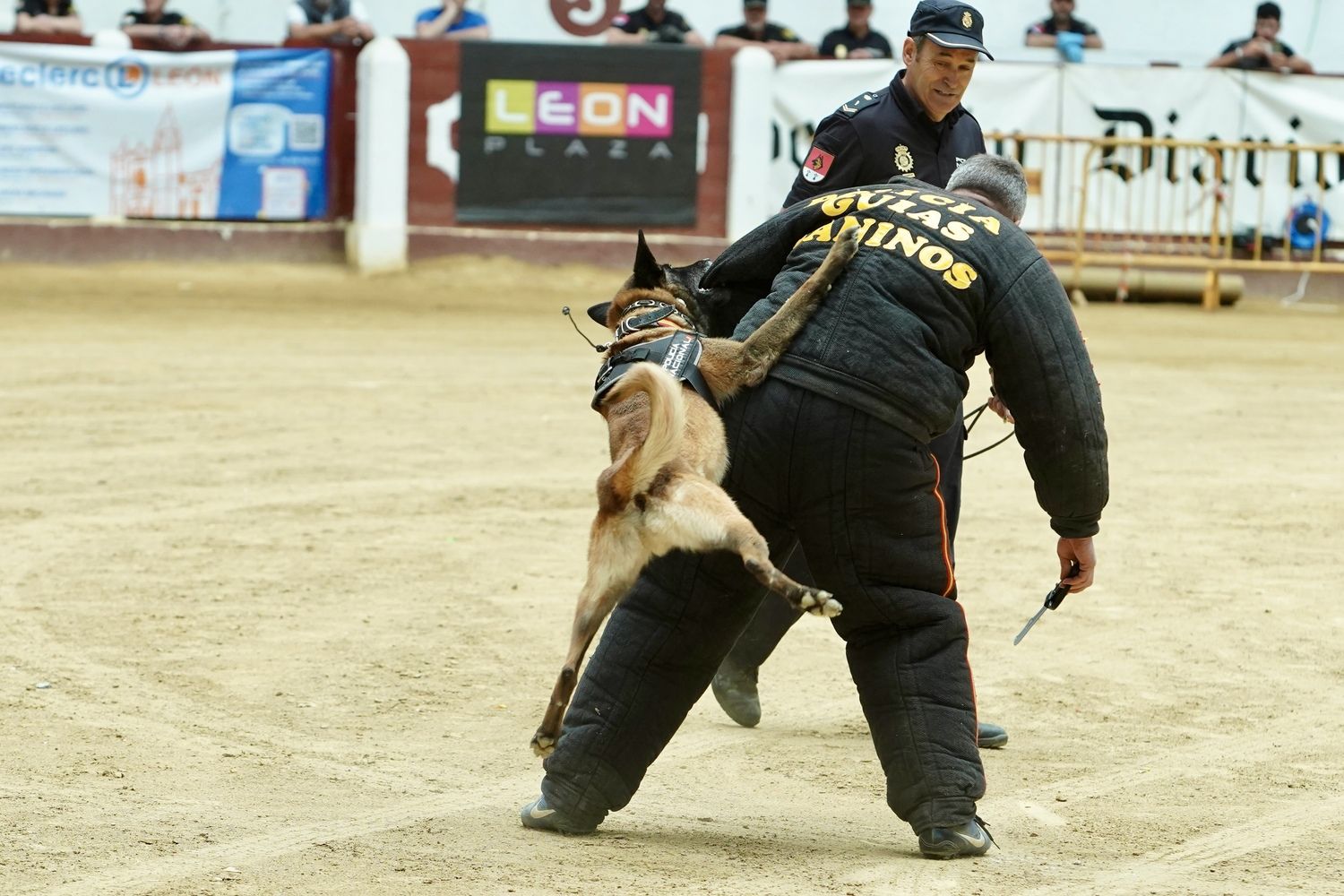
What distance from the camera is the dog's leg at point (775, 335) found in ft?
13.2

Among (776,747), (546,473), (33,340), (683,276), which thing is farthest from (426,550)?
(33,340)

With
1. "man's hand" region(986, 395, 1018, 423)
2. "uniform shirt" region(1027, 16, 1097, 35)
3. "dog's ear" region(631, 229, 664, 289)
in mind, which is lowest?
"man's hand" region(986, 395, 1018, 423)

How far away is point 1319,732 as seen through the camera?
5.13 metres

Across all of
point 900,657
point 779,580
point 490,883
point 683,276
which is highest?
point 683,276

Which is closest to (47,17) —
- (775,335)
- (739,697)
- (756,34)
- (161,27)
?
(161,27)

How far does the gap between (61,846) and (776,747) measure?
6.45 ft

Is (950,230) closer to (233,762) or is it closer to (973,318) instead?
(973,318)

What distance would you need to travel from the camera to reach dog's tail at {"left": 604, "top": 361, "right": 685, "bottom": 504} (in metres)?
3.81

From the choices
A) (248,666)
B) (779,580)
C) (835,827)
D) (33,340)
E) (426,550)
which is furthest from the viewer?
(33,340)

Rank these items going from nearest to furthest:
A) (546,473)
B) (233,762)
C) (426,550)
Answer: (233,762) < (426,550) < (546,473)

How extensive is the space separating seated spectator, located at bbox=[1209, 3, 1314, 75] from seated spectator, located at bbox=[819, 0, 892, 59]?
310cm

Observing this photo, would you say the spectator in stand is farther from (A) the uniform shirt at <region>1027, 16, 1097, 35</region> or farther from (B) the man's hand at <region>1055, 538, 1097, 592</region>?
(B) the man's hand at <region>1055, 538, 1097, 592</region>

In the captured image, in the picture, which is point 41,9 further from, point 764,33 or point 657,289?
point 657,289

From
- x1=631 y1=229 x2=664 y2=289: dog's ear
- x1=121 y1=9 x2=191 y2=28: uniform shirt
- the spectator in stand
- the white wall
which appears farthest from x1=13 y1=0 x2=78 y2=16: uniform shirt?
x1=631 y1=229 x2=664 y2=289: dog's ear
